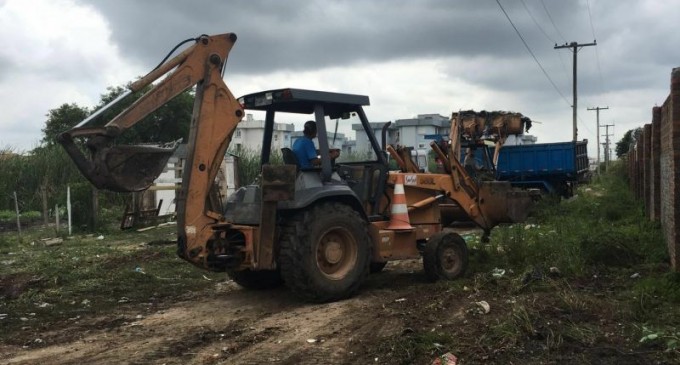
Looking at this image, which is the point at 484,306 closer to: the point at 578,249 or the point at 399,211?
the point at 399,211

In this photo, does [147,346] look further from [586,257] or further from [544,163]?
[544,163]

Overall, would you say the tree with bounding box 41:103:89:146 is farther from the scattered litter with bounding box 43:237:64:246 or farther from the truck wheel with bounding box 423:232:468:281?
the truck wheel with bounding box 423:232:468:281

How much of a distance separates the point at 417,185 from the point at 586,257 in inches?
98.3

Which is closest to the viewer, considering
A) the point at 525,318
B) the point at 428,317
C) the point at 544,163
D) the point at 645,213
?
the point at 525,318

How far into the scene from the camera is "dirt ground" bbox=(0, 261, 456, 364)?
206 inches

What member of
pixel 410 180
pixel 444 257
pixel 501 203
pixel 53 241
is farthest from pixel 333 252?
pixel 53 241

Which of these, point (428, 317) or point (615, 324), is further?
point (428, 317)

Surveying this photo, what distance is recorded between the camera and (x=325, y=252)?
703cm

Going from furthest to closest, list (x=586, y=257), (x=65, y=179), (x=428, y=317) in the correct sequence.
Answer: (x=65, y=179), (x=586, y=257), (x=428, y=317)

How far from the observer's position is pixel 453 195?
→ 9.04m

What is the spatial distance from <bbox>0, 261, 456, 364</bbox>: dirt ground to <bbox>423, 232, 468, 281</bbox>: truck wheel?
0.33 metres

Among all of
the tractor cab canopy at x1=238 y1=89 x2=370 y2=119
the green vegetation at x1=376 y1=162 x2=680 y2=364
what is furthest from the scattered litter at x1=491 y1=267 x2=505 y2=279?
the tractor cab canopy at x1=238 y1=89 x2=370 y2=119

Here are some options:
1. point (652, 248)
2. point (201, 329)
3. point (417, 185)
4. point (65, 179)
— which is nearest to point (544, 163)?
point (652, 248)

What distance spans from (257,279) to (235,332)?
205 centimetres
